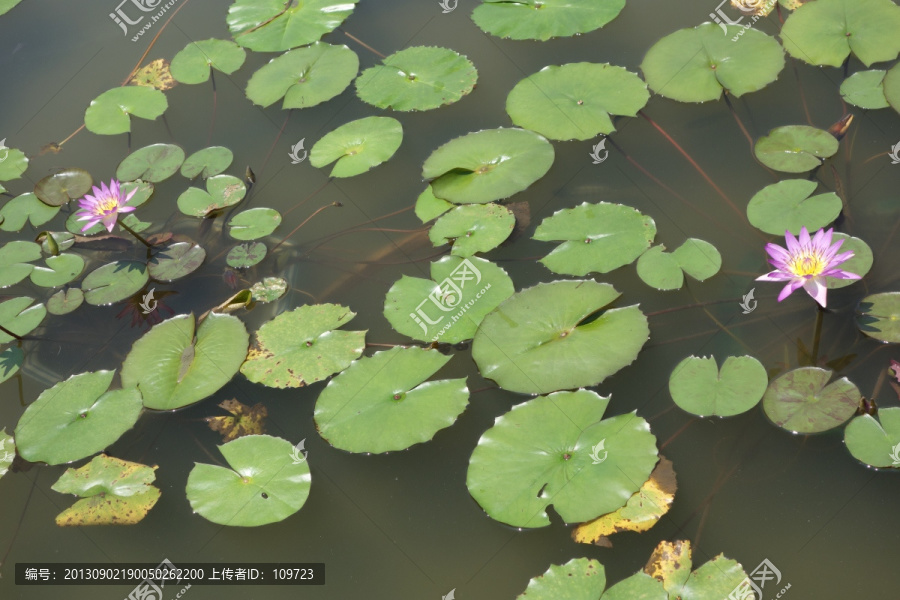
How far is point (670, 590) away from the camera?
2.20 m

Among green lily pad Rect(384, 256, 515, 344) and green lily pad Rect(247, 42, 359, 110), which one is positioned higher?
green lily pad Rect(247, 42, 359, 110)

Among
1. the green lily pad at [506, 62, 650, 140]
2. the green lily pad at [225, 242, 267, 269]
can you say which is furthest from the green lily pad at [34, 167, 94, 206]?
the green lily pad at [506, 62, 650, 140]

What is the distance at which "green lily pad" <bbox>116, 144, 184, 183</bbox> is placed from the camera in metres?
3.81

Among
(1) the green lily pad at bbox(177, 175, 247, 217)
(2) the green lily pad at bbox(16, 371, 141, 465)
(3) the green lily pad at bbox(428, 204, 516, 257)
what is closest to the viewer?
(2) the green lily pad at bbox(16, 371, 141, 465)

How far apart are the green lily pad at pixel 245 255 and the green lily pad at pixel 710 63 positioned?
2219 millimetres

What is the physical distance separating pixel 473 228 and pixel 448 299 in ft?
1.40

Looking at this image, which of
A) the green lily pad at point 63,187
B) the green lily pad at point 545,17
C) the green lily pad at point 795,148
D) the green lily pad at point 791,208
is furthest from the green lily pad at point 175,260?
the green lily pad at point 795,148

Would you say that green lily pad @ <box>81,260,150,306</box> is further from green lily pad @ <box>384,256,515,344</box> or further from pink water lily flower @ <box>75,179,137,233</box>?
green lily pad @ <box>384,256,515,344</box>

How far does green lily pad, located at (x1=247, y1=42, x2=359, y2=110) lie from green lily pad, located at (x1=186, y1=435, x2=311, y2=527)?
2.14m

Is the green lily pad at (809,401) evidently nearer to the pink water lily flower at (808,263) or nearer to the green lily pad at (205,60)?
the pink water lily flower at (808,263)

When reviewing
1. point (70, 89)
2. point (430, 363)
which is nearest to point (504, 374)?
point (430, 363)

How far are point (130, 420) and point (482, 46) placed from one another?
2.80 m

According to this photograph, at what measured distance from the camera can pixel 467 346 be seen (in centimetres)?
291

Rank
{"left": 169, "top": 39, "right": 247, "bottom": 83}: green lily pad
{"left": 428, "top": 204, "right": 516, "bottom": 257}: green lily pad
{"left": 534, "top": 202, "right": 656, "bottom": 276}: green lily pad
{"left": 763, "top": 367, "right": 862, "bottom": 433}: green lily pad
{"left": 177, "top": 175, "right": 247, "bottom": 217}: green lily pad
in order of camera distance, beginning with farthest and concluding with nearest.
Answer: {"left": 169, "top": 39, "right": 247, "bottom": 83}: green lily pad < {"left": 177, "top": 175, "right": 247, "bottom": 217}: green lily pad < {"left": 428, "top": 204, "right": 516, "bottom": 257}: green lily pad < {"left": 534, "top": 202, "right": 656, "bottom": 276}: green lily pad < {"left": 763, "top": 367, "right": 862, "bottom": 433}: green lily pad
